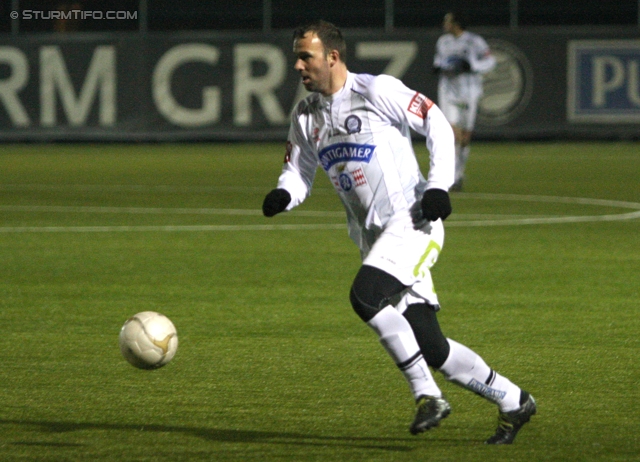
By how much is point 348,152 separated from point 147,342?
1.37 meters

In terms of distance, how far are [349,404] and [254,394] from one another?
1.79 ft

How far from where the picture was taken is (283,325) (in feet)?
29.1

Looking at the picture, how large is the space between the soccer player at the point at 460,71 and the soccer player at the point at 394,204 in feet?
42.6

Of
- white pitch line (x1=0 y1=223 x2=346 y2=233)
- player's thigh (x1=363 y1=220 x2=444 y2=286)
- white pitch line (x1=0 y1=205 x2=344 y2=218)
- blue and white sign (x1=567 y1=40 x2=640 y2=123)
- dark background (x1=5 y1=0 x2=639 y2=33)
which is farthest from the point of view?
dark background (x1=5 y1=0 x2=639 y2=33)

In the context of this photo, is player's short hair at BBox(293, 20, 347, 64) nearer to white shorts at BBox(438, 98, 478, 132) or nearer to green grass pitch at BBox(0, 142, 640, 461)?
green grass pitch at BBox(0, 142, 640, 461)

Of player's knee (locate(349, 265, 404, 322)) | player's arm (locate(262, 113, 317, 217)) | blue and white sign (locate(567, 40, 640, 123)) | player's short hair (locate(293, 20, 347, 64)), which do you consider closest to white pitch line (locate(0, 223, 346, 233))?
player's arm (locate(262, 113, 317, 217))

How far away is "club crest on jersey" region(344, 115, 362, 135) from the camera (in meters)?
5.74

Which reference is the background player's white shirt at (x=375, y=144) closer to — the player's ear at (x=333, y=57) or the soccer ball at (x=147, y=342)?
the player's ear at (x=333, y=57)

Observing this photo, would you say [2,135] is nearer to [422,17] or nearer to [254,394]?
[422,17]

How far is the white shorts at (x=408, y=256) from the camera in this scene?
216 inches

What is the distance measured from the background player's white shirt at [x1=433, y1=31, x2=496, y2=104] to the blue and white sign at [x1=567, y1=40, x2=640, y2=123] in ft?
24.3

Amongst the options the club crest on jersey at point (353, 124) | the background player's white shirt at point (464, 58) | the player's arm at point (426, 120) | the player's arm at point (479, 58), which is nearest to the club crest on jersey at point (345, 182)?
the club crest on jersey at point (353, 124)

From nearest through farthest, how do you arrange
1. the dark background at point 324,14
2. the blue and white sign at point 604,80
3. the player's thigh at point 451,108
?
the player's thigh at point 451,108 < the blue and white sign at point 604,80 < the dark background at point 324,14

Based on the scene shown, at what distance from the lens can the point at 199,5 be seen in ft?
98.2
